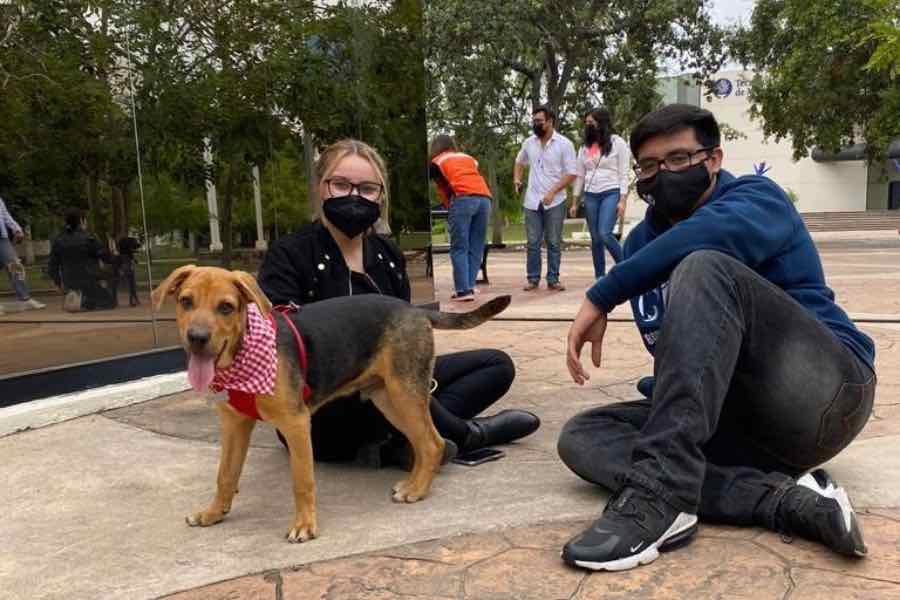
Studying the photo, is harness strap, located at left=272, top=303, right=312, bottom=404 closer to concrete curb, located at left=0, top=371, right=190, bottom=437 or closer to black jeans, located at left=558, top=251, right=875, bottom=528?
black jeans, located at left=558, top=251, right=875, bottom=528

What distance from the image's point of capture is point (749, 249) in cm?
255

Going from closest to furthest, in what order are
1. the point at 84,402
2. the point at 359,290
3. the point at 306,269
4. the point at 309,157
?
the point at 306,269
the point at 359,290
the point at 84,402
the point at 309,157

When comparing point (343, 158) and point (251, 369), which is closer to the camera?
point (251, 369)

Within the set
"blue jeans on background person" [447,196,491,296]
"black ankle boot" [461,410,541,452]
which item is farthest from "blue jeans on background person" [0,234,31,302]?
"blue jeans on background person" [447,196,491,296]

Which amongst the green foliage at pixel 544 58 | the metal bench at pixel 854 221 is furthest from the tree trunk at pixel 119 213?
the metal bench at pixel 854 221

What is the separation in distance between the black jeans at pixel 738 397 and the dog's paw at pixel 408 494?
29.0 inches

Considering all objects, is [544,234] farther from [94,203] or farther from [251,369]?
[251,369]

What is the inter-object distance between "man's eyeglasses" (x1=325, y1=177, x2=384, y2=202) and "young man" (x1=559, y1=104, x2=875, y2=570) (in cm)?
115

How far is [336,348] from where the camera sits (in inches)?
112

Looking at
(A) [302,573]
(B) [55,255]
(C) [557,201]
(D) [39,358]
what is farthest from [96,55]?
(C) [557,201]

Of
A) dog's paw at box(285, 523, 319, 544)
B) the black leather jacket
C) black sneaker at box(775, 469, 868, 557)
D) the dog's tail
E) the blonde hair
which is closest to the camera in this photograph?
black sneaker at box(775, 469, 868, 557)

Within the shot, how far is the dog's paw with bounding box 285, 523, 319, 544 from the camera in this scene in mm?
2656

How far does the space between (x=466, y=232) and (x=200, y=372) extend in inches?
263

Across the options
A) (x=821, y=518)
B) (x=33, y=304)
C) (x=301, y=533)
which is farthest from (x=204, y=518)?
(x=33, y=304)
